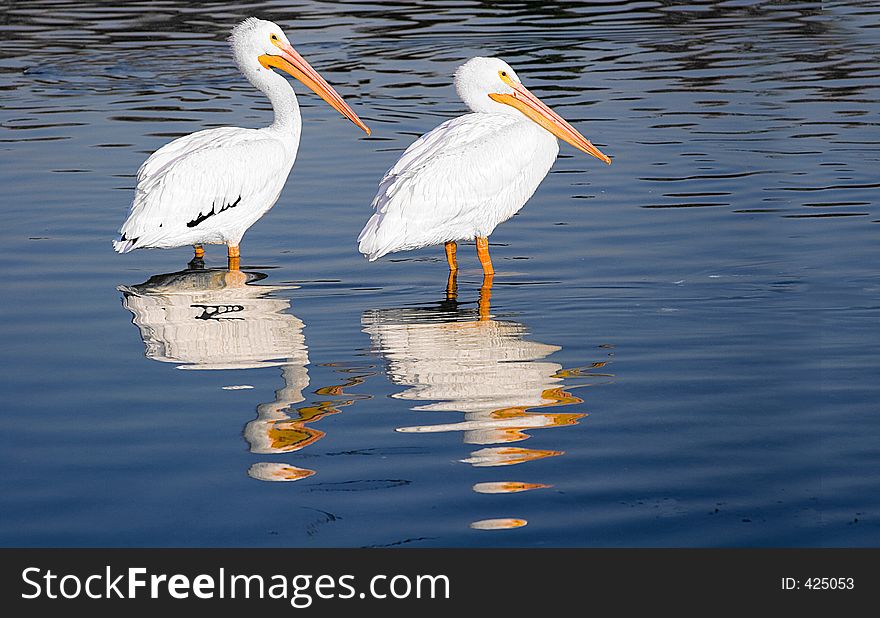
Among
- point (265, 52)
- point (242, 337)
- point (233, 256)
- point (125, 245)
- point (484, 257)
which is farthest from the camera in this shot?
point (265, 52)

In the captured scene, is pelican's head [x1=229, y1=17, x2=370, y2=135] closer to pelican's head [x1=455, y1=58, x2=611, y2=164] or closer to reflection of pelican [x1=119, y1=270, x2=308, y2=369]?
pelican's head [x1=455, y1=58, x2=611, y2=164]

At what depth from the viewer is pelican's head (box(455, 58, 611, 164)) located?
319 inches

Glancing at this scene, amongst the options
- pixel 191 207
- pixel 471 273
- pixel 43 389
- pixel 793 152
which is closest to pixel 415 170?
pixel 471 273

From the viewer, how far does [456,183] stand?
24.5ft

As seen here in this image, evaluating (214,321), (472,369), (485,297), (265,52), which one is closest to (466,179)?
(485,297)

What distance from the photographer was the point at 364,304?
7023 millimetres

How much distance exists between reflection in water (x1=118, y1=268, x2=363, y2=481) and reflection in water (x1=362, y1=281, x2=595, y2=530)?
0.34m

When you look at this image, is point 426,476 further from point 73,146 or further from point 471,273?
point 73,146

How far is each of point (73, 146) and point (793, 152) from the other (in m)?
5.71

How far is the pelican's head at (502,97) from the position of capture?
809 cm

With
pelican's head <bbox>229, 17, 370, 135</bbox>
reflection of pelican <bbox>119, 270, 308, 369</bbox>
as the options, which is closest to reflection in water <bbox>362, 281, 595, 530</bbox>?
reflection of pelican <bbox>119, 270, 308, 369</bbox>

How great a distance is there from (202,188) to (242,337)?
1.67 m

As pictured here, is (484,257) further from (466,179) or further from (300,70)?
(300,70)

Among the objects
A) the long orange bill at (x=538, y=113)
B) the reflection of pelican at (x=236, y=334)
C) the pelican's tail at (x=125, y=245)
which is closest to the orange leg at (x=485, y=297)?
Answer: the reflection of pelican at (x=236, y=334)
